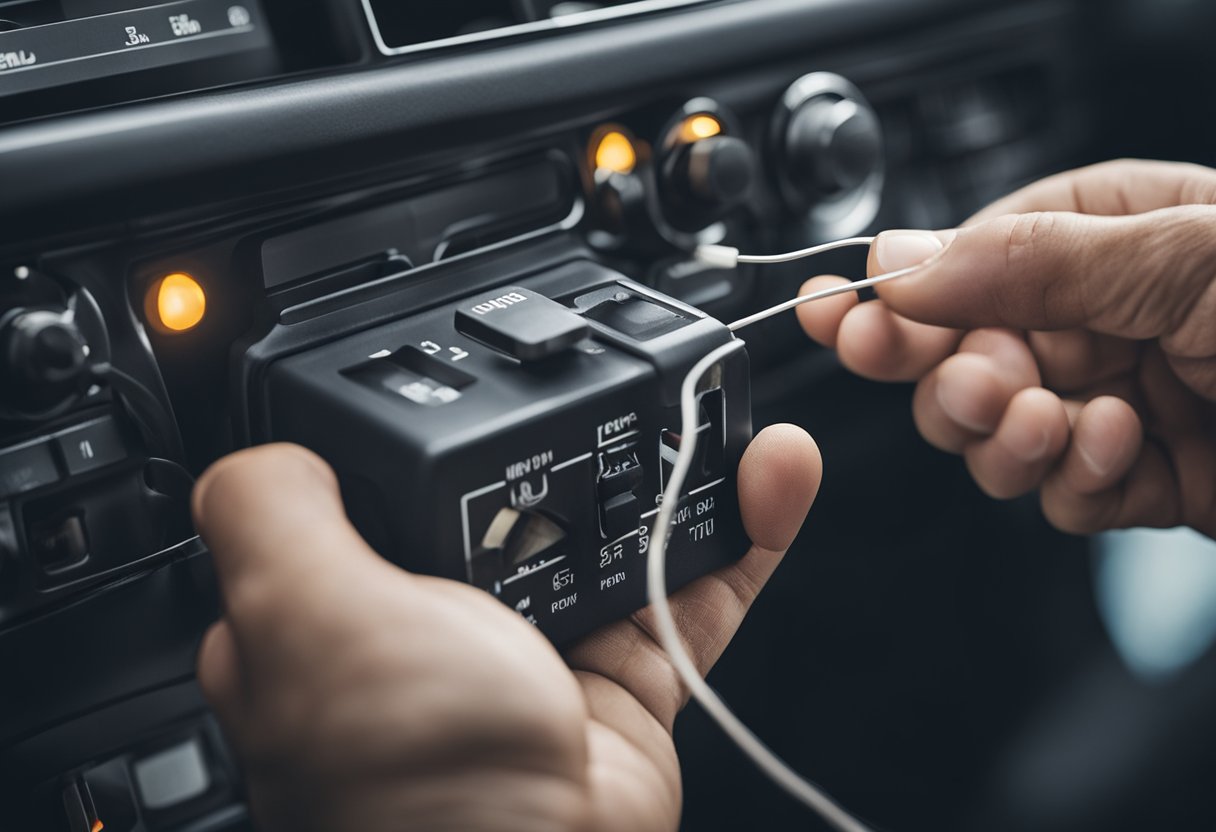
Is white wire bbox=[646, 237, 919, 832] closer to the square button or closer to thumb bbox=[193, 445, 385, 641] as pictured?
thumb bbox=[193, 445, 385, 641]

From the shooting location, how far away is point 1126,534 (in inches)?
58.2

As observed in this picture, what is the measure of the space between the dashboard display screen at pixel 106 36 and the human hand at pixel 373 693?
24 centimetres

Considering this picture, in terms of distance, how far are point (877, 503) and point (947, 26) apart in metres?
0.47

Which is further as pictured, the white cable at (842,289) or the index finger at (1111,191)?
the index finger at (1111,191)

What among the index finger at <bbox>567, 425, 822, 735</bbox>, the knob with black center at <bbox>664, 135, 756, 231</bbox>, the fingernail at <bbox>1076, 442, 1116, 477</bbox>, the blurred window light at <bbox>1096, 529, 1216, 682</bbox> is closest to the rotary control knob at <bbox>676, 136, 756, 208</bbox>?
the knob with black center at <bbox>664, 135, 756, 231</bbox>

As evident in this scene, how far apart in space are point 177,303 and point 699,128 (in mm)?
378

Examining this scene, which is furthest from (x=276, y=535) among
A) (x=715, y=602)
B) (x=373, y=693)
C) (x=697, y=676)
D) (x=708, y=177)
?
(x=708, y=177)

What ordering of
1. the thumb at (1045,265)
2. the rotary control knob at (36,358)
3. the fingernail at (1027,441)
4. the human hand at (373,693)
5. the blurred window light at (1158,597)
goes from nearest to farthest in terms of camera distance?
the human hand at (373,693), the rotary control knob at (36,358), the thumb at (1045,265), the fingernail at (1027,441), the blurred window light at (1158,597)

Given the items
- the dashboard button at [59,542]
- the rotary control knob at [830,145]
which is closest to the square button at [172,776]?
the dashboard button at [59,542]

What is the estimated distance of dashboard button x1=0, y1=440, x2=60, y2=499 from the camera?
535 millimetres

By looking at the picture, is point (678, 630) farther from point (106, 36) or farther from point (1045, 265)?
point (106, 36)

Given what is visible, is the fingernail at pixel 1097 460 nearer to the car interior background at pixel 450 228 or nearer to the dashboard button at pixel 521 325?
the car interior background at pixel 450 228

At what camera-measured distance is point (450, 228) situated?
26.8 inches

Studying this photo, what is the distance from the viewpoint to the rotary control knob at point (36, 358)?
516mm
